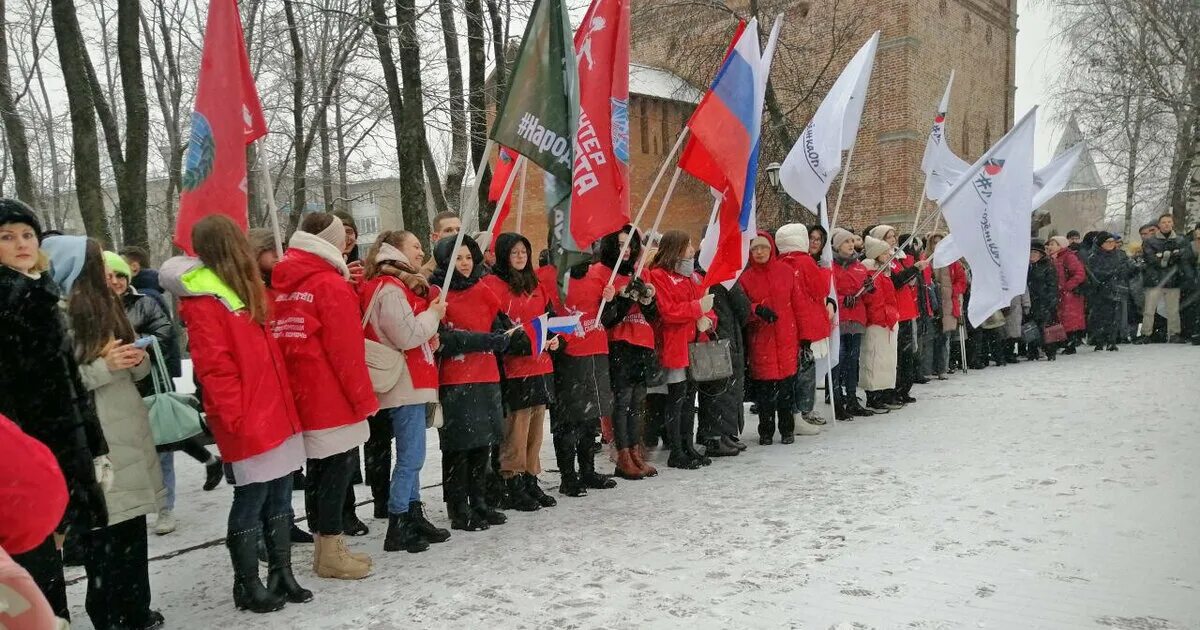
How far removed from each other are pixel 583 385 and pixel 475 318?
1.11 m

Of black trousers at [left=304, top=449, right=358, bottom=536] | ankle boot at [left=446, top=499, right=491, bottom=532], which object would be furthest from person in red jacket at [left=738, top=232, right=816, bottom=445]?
black trousers at [left=304, top=449, right=358, bottom=536]

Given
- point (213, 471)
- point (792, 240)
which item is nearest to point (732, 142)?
point (792, 240)

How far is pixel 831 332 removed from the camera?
873 centimetres

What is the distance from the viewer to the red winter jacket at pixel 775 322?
809 cm

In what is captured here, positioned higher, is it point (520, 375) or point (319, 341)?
point (319, 341)

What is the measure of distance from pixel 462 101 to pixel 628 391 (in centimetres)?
1003

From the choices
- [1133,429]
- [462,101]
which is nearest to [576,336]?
[1133,429]

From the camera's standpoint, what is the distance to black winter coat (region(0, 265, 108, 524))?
3.27 m

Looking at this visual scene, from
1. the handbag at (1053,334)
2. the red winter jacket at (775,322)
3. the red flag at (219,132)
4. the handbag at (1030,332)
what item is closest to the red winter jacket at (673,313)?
the red winter jacket at (775,322)

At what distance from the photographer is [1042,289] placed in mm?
13586

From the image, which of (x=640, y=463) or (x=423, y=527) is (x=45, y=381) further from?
(x=640, y=463)

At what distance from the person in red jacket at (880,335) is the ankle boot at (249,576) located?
7.12 metres

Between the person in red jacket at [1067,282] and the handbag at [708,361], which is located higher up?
the person in red jacket at [1067,282]

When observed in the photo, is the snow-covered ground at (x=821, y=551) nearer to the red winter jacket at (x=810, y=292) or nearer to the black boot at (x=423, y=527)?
the black boot at (x=423, y=527)
